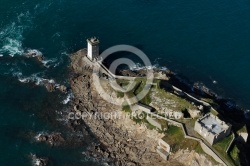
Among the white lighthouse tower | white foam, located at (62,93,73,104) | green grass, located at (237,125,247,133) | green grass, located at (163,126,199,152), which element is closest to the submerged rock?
white foam, located at (62,93,73,104)

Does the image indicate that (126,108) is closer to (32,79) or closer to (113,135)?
(113,135)

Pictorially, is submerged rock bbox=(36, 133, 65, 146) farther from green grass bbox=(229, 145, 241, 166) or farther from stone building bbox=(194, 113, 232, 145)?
green grass bbox=(229, 145, 241, 166)

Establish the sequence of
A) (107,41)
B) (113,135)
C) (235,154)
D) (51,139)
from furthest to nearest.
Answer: (107,41) < (113,135) < (51,139) < (235,154)

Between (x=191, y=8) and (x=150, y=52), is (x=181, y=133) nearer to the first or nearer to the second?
(x=150, y=52)

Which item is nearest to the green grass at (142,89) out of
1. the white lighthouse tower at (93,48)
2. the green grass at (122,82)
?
the green grass at (122,82)

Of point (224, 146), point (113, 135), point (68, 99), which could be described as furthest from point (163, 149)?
point (68, 99)

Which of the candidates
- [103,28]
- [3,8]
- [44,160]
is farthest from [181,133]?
[3,8]
